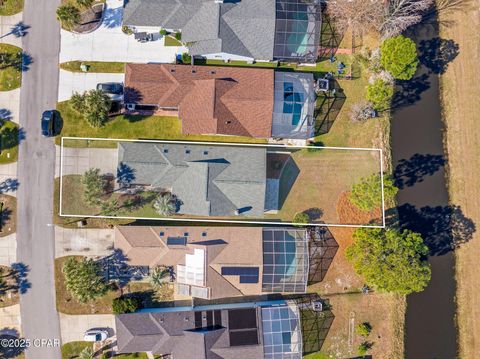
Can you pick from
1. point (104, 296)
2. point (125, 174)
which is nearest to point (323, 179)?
point (125, 174)

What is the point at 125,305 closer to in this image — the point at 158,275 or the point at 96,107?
the point at 158,275

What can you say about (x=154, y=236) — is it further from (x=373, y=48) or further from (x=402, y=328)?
(x=373, y=48)

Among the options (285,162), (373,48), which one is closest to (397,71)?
(373,48)

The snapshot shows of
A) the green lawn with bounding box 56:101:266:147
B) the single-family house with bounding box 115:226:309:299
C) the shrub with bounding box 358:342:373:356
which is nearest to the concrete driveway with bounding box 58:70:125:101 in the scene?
the green lawn with bounding box 56:101:266:147

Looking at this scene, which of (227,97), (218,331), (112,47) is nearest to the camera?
(218,331)

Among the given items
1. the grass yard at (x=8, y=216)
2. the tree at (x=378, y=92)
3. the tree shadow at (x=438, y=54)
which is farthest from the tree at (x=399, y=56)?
the grass yard at (x=8, y=216)

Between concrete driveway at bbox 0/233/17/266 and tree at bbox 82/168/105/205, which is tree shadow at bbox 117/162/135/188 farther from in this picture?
concrete driveway at bbox 0/233/17/266
